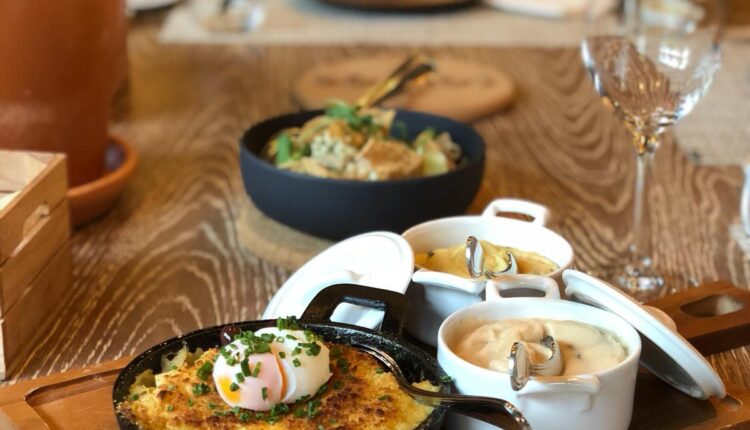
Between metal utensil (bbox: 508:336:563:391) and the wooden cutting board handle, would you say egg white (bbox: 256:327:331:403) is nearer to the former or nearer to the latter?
metal utensil (bbox: 508:336:563:391)

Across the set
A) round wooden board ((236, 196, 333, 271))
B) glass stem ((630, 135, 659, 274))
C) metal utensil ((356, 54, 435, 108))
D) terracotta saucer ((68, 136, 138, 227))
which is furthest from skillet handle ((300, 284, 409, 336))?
metal utensil ((356, 54, 435, 108))

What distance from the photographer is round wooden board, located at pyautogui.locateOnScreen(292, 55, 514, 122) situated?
182 cm

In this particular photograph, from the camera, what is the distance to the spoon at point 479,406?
0.72 m

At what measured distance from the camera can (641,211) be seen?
4.19 feet

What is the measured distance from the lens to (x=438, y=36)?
236 cm

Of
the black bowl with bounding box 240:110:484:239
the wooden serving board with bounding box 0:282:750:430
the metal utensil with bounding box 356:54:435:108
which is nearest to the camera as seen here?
the wooden serving board with bounding box 0:282:750:430

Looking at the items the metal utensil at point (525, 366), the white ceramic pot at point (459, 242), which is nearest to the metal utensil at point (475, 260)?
the white ceramic pot at point (459, 242)

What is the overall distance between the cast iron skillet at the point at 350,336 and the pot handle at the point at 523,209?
0.24 meters

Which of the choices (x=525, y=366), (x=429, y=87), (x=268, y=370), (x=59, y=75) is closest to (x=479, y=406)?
(x=525, y=366)

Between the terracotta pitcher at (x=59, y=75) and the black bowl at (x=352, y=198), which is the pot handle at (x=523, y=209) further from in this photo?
the terracotta pitcher at (x=59, y=75)

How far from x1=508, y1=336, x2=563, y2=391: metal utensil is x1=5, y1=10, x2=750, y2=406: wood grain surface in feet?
1.00

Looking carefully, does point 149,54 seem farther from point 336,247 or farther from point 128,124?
point 336,247

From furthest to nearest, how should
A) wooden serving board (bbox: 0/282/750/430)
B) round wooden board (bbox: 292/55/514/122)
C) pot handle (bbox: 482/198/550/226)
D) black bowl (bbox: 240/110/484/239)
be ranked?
round wooden board (bbox: 292/55/514/122)
black bowl (bbox: 240/110/484/239)
pot handle (bbox: 482/198/550/226)
wooden serving board (bbox: 0/282/750/430)

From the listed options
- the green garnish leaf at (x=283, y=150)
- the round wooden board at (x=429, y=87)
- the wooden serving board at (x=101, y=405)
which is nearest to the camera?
the wooden serving board at (x=101, y=405)
